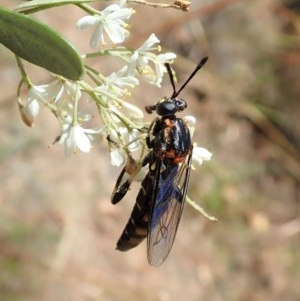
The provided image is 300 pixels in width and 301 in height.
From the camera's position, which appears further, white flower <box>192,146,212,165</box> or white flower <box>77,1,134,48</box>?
white flower <box>192,146,212,165</box>

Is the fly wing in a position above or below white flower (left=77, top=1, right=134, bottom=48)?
below

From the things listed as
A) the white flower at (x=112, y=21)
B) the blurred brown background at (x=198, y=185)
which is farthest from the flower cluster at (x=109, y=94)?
the blurred brown background at (x=198, y=185)

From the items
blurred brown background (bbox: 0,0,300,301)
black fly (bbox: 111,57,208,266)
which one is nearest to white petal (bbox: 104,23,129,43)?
black fly (bbox: 111,57,208,266)

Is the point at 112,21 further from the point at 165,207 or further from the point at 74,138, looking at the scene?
the point at 165,207

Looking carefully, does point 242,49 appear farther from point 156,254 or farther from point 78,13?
point 156,254

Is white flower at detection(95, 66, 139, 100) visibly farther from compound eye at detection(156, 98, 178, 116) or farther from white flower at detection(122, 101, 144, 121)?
compound eye at detection(156, 98, 178, 116)

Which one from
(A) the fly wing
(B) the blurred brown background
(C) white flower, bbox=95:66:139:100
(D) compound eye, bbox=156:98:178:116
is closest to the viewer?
(C) white flower, bbox=95:66:139:100
